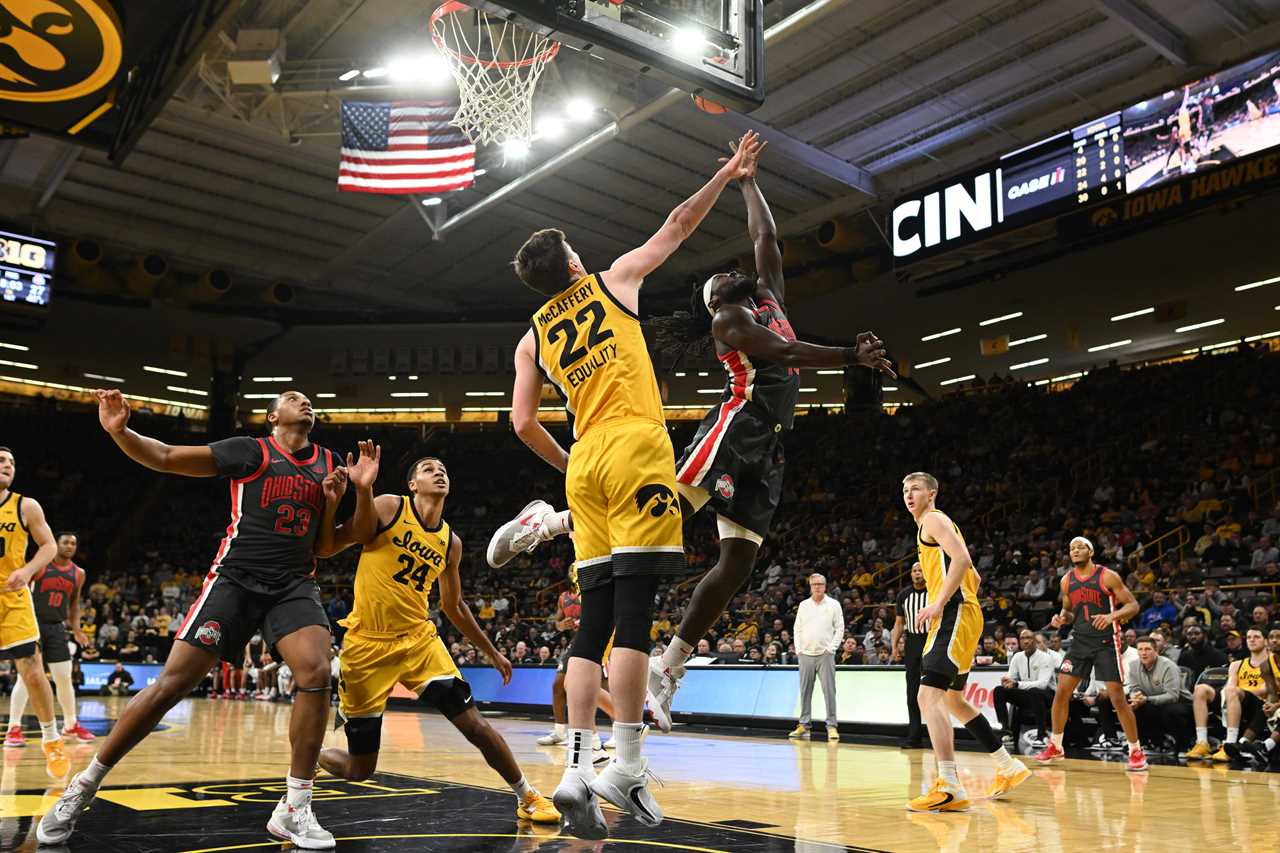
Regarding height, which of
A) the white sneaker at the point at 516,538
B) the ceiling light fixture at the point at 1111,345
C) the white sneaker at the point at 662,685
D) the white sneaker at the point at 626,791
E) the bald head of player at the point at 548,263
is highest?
the ceiling light fixture at the point at 1111,345

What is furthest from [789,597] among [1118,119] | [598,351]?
[598,351]

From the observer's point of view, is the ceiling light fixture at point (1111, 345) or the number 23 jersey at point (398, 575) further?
the ceiling light fixture at point (1111, 345)

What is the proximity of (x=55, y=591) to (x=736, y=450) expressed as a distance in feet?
25.7

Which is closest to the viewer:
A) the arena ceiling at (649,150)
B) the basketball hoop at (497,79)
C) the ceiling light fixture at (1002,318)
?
the basketball hoop at (497,79)

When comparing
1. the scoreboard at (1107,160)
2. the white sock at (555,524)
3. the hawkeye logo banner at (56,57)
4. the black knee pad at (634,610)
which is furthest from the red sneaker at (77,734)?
the scoreboard at (1107,160)

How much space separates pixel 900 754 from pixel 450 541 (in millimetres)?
5943

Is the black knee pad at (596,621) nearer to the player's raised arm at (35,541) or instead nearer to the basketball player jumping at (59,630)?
the player's raised arm at (35,541)

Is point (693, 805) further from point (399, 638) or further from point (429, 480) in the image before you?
point (429, 480)

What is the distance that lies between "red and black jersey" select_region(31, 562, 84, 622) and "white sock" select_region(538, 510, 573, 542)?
6611 mm

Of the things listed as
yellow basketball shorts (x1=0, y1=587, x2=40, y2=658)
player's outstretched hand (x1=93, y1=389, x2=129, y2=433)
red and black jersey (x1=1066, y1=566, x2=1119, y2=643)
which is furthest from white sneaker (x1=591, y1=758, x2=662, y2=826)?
red and black jersey (x1=1066, y1=566, x2=1119, y2=643)

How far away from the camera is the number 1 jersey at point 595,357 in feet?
12.9

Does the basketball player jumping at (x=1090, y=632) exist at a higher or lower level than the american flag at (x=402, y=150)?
lower

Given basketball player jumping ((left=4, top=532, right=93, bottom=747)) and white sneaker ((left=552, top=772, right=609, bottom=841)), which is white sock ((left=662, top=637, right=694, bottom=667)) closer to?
white sneaker ((left=552, top=772, right=609, bottom=841))

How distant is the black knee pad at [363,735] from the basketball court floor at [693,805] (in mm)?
279
